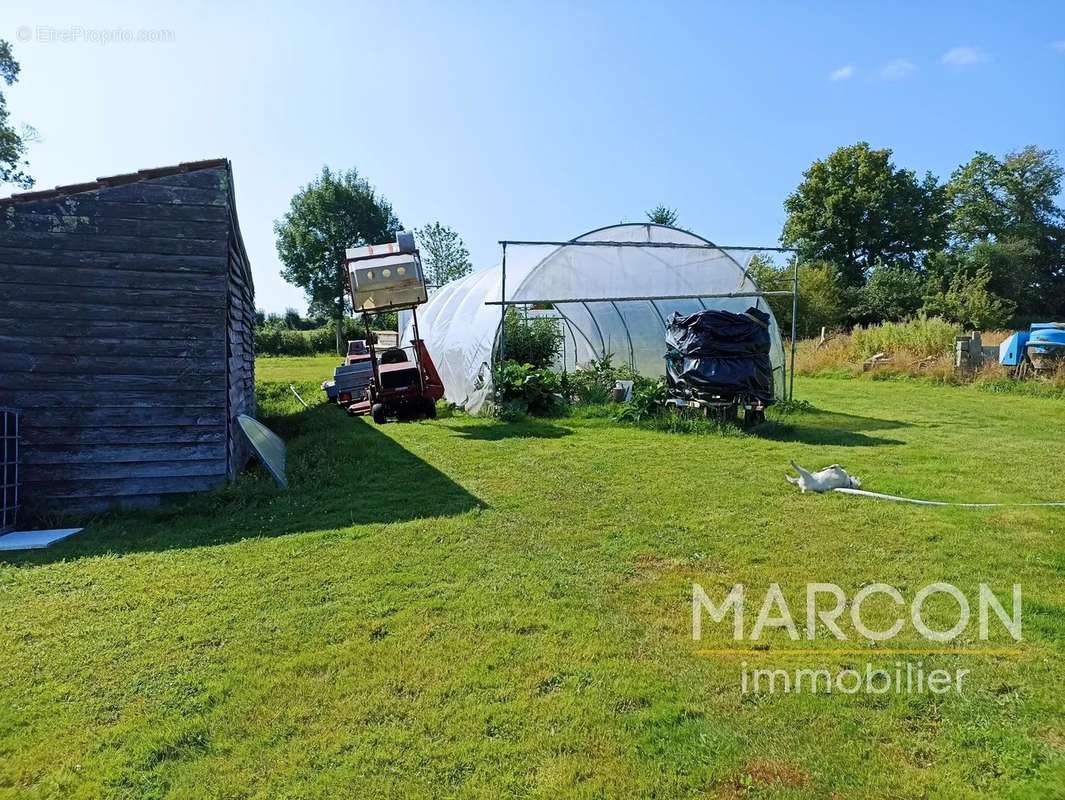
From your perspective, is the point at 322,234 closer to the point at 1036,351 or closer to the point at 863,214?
the point at 863,214

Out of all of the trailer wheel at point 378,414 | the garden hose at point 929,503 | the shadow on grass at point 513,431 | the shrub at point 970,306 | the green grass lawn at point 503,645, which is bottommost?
the green grass lawn at point 503,645

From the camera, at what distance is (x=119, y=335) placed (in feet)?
20.6

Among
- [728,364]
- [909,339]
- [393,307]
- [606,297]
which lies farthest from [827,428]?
[909,339]

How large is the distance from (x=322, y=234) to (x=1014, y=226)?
135 feet

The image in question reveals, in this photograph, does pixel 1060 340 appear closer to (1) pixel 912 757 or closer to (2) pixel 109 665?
(1) pixel 912 757

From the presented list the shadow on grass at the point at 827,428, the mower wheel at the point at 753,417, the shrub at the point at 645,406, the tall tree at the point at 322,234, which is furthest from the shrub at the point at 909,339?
the tall tree at the point at 322,234

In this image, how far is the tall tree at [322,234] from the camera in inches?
1620

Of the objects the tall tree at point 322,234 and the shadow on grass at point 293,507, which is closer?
the shadow on grass at point 293,507

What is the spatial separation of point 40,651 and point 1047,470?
8.37m

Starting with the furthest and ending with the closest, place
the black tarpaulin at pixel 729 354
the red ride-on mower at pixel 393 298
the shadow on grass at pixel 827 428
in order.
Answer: the red ride-on mower at pixel 393 298 → the black tarpaulin at pixel 729 354 → the shadow on grass at pixel 827 428

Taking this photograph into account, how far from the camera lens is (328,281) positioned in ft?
135

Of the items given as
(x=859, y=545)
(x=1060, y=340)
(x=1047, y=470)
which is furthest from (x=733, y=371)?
(x=1060, y=340)

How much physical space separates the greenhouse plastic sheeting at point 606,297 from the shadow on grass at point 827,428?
1.34 meters

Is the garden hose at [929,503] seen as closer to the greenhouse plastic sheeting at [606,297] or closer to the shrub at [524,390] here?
the shrub at [524,390]
